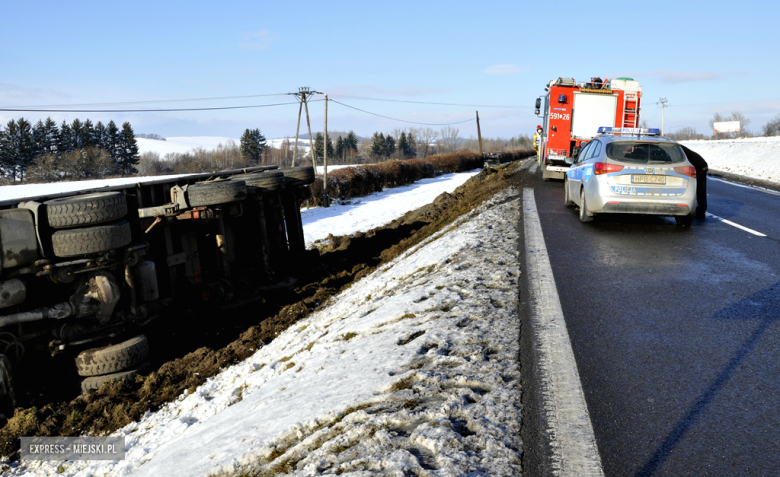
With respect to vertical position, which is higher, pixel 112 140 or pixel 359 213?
pixel 112 140

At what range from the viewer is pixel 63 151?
75.2 meters

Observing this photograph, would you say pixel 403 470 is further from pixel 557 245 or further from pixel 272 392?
pixel 557 245

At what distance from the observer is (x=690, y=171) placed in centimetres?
902

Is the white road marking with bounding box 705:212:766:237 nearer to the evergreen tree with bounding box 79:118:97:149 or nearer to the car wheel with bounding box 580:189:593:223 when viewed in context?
the car wheel with bounding box 580:189:593:223

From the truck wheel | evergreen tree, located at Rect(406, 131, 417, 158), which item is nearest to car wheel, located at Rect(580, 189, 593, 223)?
the truck wheel

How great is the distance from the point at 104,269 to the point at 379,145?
5018 inches

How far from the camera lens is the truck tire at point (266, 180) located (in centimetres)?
997

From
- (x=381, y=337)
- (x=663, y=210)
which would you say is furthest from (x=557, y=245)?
(x=381, y=337)

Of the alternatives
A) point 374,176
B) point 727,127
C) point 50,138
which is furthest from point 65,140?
point 727,127

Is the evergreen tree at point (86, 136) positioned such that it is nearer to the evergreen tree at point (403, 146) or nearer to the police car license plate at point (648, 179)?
the evergreen tree at point (403, 146)

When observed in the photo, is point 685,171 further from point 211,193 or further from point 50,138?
point 50,138

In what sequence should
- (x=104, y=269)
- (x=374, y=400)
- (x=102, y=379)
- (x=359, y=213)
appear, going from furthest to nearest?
(x=359, y=213), (x=104, y=269), (x=102, y=379), (x=374, y=400)

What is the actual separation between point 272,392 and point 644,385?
8.61ft

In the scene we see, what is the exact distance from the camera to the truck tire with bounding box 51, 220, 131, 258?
625 centimetres
